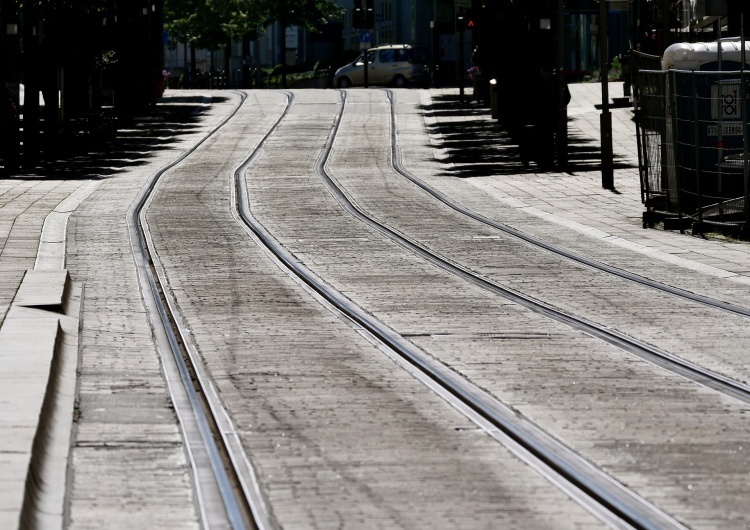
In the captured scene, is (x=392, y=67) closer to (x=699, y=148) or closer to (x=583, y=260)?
(x=699, y=148)

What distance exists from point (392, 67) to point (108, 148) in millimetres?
33041

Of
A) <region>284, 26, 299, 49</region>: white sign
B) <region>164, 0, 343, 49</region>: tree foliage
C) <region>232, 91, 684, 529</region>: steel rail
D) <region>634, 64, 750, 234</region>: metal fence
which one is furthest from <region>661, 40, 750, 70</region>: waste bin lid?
<region>284, 26, 299, 49</region>: white sign

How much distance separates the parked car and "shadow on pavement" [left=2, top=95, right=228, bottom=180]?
21242 millimetres

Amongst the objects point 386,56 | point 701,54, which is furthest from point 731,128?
point 386,56

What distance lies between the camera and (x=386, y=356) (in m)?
9.70

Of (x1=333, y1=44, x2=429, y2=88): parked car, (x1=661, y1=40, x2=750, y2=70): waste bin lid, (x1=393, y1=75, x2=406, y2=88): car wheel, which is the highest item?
(x1=333, y1=44, x2=429, y2=88): parked car

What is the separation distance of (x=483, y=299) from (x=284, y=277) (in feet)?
7.41

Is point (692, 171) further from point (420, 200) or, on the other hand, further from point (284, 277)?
point (284, 277)

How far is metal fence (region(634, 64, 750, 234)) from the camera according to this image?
18.2 meters

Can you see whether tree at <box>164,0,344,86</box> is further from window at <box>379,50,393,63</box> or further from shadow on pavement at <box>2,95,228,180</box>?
shadow on pavement at <box>2,95,228,180</box>

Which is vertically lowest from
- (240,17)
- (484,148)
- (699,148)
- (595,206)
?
(595,206)

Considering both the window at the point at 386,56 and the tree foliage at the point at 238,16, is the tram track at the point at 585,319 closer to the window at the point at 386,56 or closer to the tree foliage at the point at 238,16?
the window at the point at 386,56

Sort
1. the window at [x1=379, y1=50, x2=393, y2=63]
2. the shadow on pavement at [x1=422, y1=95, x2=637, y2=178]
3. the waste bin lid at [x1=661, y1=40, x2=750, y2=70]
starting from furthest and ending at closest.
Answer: the window at [x1=379, y1=50, x2=393, y2=63]
the shadow on pavement at [x1=422, y1=95, x2=637, y2=178]
the waste bin lid at [x1=661, y1=40, x2=750, y2=70]

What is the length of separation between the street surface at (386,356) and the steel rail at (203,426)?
5cm
